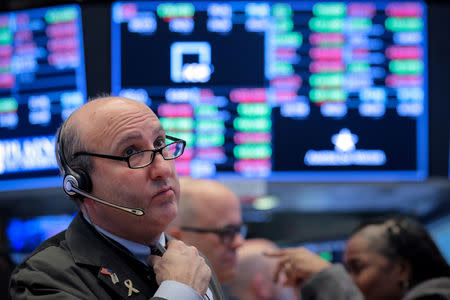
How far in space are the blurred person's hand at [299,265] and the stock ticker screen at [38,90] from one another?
1655mm

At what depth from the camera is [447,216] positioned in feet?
14.4

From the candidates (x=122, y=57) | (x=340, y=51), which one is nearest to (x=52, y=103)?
(x=122, y=57)

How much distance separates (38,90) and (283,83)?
4.80 feet

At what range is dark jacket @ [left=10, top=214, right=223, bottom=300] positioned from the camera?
4.21 feet

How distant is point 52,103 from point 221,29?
1.09 metres

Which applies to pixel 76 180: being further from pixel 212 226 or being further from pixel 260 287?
pixel 260 287

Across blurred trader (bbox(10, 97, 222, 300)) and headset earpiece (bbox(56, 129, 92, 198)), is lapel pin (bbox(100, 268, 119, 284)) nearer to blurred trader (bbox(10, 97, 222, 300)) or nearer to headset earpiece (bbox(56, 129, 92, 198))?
blurred trader (bbox(10, 97, 222, 300))

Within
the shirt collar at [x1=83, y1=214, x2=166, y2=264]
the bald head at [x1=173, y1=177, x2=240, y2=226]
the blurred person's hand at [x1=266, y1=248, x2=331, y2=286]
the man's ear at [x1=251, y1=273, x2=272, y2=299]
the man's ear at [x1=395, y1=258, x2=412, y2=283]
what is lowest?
the man's ear at [x1=251, y1=273, x2=272, y2=299]

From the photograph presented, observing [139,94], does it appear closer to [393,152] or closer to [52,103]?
[52,103]

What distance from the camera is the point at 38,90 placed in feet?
12.1

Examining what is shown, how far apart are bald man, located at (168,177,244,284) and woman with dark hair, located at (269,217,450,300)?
22cm

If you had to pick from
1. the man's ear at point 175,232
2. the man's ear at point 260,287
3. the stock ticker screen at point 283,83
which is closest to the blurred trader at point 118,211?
the man's ear at point 175,232

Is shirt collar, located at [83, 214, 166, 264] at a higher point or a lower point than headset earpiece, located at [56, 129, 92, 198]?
lower

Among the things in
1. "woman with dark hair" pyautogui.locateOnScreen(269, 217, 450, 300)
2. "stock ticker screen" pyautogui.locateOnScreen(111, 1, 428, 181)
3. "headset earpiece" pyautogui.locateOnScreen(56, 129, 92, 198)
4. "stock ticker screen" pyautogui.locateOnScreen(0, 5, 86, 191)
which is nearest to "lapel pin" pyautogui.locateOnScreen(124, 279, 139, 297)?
"headset earpiece" pyautogui.locateOnScreen(56, 129, 92, 198)
